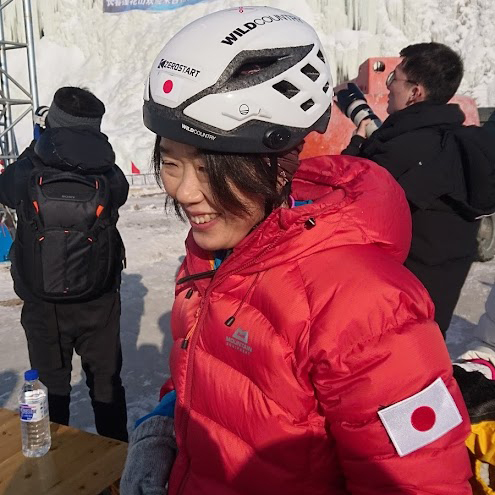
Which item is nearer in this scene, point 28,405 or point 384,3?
point 28,405

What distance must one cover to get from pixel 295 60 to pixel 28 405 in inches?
72.3

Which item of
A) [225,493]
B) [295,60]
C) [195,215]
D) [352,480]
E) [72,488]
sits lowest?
[72,488]

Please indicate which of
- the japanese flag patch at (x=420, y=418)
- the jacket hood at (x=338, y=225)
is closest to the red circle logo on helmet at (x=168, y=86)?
the jacket hood at (x=338, y=225)

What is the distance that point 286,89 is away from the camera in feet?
4.18

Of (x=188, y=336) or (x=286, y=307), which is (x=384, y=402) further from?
(x=188, y=336)

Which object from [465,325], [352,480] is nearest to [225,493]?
[352,480]

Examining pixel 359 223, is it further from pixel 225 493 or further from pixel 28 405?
pixel 28 405

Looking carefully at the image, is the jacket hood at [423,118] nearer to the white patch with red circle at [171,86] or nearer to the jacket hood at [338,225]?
the jacket hood at [338,225]

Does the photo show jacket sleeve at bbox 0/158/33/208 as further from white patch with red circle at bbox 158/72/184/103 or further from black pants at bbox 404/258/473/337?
black pants at bbox 404/258/473/337

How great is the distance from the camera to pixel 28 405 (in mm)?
2240

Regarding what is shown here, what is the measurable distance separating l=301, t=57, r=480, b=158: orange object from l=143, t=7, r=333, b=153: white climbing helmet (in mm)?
5819

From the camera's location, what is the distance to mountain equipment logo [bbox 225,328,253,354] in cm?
116

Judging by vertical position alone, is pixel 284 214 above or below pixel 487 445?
above

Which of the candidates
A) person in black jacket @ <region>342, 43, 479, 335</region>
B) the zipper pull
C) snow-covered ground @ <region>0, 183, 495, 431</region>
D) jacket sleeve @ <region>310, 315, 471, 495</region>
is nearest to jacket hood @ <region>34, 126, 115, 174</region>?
person in black jacket @ <region>342, 43, 479, 335</region>
